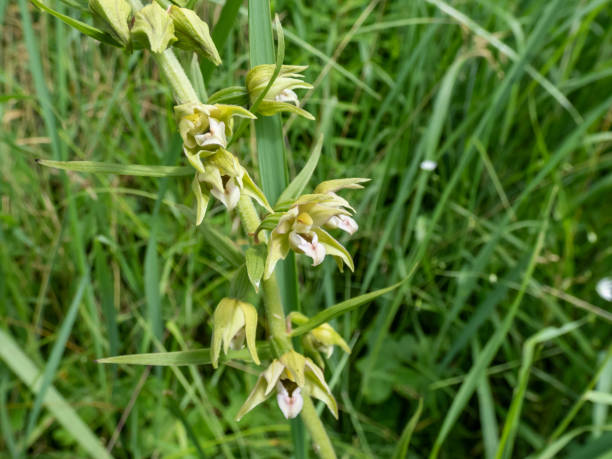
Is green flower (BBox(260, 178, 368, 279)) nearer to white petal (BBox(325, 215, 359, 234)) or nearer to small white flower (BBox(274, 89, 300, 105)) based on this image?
white petal (BBox(325, 215, 359, 234))

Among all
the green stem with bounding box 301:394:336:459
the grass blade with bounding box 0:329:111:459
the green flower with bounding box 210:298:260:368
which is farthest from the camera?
the grass blade with bounding box 0:329:111:459

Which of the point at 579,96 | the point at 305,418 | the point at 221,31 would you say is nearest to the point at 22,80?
the point at 221,31

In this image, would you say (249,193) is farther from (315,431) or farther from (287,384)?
(315,431)

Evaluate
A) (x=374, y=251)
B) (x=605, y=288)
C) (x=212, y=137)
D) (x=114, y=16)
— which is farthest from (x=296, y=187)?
(x=605, y=288)

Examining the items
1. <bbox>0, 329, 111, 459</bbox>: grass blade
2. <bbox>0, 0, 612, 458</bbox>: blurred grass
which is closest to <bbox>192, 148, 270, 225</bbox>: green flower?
<bbox>0, 0, 612, 458</bbox>: blurred grass

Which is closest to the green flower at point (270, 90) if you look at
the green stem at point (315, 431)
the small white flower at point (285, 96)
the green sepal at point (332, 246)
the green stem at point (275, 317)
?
the small white flower at point (285, 96)

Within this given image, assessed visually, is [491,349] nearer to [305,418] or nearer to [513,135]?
[305,418]

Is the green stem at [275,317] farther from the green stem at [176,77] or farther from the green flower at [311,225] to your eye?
the green stem at [176,77]
